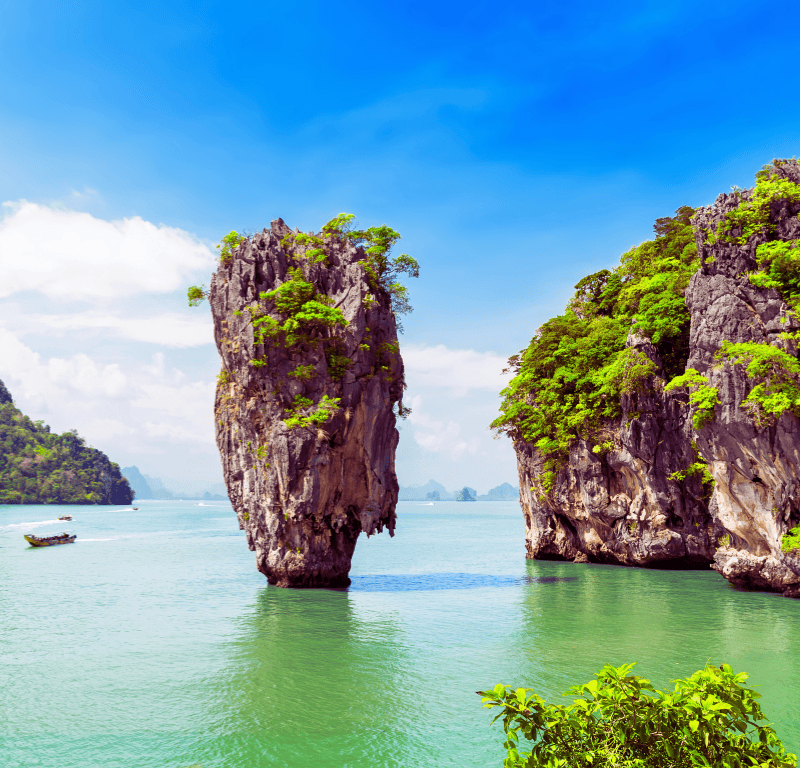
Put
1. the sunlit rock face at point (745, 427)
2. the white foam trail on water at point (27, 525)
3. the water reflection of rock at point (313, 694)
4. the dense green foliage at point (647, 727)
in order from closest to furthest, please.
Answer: the dense green foliage at point (647, 727) → the water reflection of rock at point (313, 694) → the sunlit rock face at point (745, 427) → the white foam trail on water at point (27, 525)

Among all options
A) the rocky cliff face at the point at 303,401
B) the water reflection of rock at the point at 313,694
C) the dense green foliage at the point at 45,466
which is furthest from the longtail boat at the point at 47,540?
the dense green foliage at the point at 45,466

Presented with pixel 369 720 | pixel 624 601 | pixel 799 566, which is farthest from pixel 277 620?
pixel 799 566

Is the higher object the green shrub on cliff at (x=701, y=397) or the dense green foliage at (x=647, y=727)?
the green shrub on cliff at (x=701, y=397)

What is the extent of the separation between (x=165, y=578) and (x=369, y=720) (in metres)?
28.4

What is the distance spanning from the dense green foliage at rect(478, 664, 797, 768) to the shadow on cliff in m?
27.1

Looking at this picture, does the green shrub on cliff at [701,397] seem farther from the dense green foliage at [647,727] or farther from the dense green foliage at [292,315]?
the dense green foliage at [647,727]

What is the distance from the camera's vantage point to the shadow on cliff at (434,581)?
33.0m

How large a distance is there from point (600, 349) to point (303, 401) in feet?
65.3

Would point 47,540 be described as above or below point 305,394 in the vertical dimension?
below

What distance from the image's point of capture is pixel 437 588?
33.1 meters

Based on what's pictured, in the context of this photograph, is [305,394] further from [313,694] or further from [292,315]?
[313,694]

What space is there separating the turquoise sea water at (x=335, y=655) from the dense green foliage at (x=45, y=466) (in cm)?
12390

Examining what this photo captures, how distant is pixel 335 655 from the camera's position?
19453mm

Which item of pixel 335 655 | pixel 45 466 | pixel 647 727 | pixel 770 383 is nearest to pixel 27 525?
pixel 45 466
